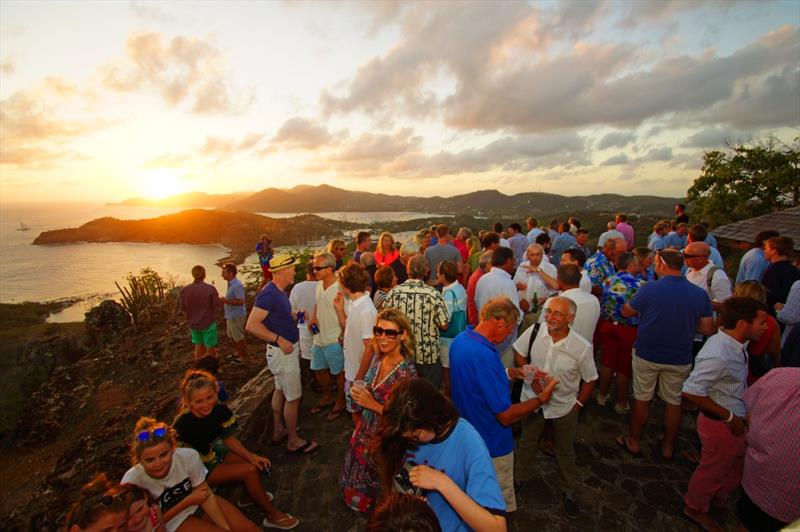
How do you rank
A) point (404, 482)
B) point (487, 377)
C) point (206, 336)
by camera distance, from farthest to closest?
1. point (206, 336)
2. point (487, 377)
3. point (404, 482)

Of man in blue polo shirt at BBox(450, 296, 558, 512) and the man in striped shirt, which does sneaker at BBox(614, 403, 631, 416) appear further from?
man in blue polo shirt at BBox(450, 296, 558, 512)

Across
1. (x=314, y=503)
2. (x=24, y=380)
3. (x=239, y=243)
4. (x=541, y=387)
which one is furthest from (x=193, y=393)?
(x=239, y=243)

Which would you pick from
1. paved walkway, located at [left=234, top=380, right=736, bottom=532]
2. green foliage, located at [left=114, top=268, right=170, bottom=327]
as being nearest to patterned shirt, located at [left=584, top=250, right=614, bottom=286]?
paved walkway, located at [left=234, top=380, right=736, bottom=532]

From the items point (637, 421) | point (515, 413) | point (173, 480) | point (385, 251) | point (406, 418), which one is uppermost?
point (385, 251)

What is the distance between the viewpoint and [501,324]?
2314 millimetres

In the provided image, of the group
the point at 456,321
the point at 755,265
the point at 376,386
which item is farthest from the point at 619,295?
the point at 376,386

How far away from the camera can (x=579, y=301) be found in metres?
3.58

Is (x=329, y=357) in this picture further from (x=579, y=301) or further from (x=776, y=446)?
(x=776, y=446)

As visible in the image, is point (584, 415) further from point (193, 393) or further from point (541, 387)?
point (193, 393)

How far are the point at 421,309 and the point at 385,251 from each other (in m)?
2.86

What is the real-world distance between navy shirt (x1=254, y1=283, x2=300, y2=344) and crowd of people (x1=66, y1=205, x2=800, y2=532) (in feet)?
0.06

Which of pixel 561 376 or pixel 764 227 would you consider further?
pixel 764 227

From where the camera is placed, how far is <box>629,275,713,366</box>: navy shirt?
11.2 ft

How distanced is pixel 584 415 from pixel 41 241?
63199 mm
